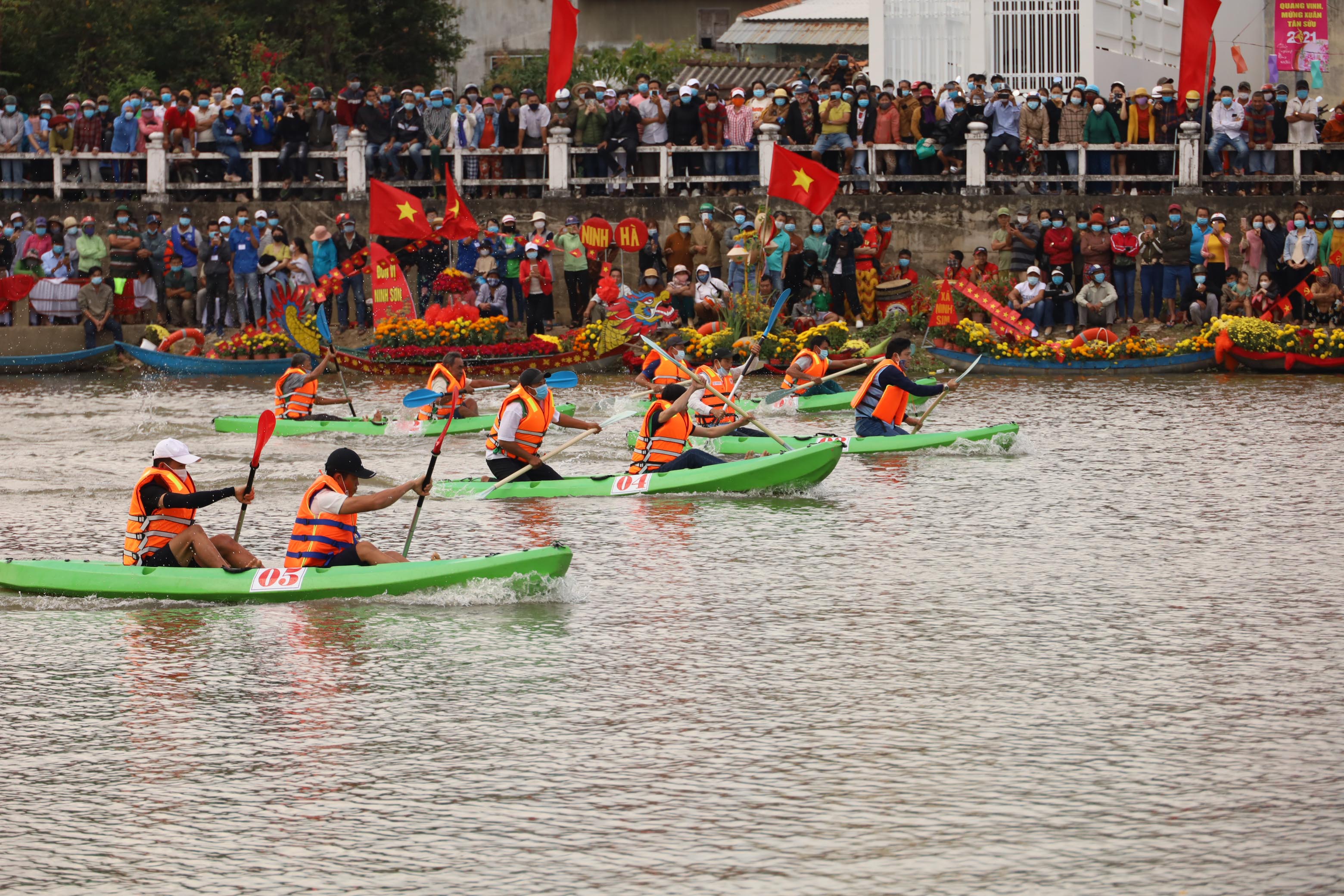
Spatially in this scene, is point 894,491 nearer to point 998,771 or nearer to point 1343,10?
point 998,771

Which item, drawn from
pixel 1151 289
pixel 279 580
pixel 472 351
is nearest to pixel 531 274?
pixel 472 351

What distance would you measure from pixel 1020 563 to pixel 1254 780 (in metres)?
4.83

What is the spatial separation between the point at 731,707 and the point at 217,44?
29506 millimetres

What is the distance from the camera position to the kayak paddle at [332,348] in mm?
20328

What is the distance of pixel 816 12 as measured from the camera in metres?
40.7

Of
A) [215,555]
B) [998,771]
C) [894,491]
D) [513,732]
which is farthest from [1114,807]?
[894,491]

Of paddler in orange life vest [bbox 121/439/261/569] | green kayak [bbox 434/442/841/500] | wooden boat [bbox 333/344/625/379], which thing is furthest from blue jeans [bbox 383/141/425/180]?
paddler in orange life vest [bbox 121/439/261/569]

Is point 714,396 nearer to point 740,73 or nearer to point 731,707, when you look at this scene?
point 731,707

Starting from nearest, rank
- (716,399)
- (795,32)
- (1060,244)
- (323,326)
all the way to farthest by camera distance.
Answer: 1. (716,399)
2. (323,326)
3. (1060,244)
4. (795,32)

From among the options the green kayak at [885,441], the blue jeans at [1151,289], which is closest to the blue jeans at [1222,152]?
the blue jeans at [1151,289]

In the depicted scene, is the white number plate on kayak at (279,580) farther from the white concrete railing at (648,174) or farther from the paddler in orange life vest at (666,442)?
the white concrete railing at (648,174)

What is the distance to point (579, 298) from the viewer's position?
26656 mm

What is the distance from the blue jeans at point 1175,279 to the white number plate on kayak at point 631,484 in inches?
462

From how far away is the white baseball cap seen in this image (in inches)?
437
